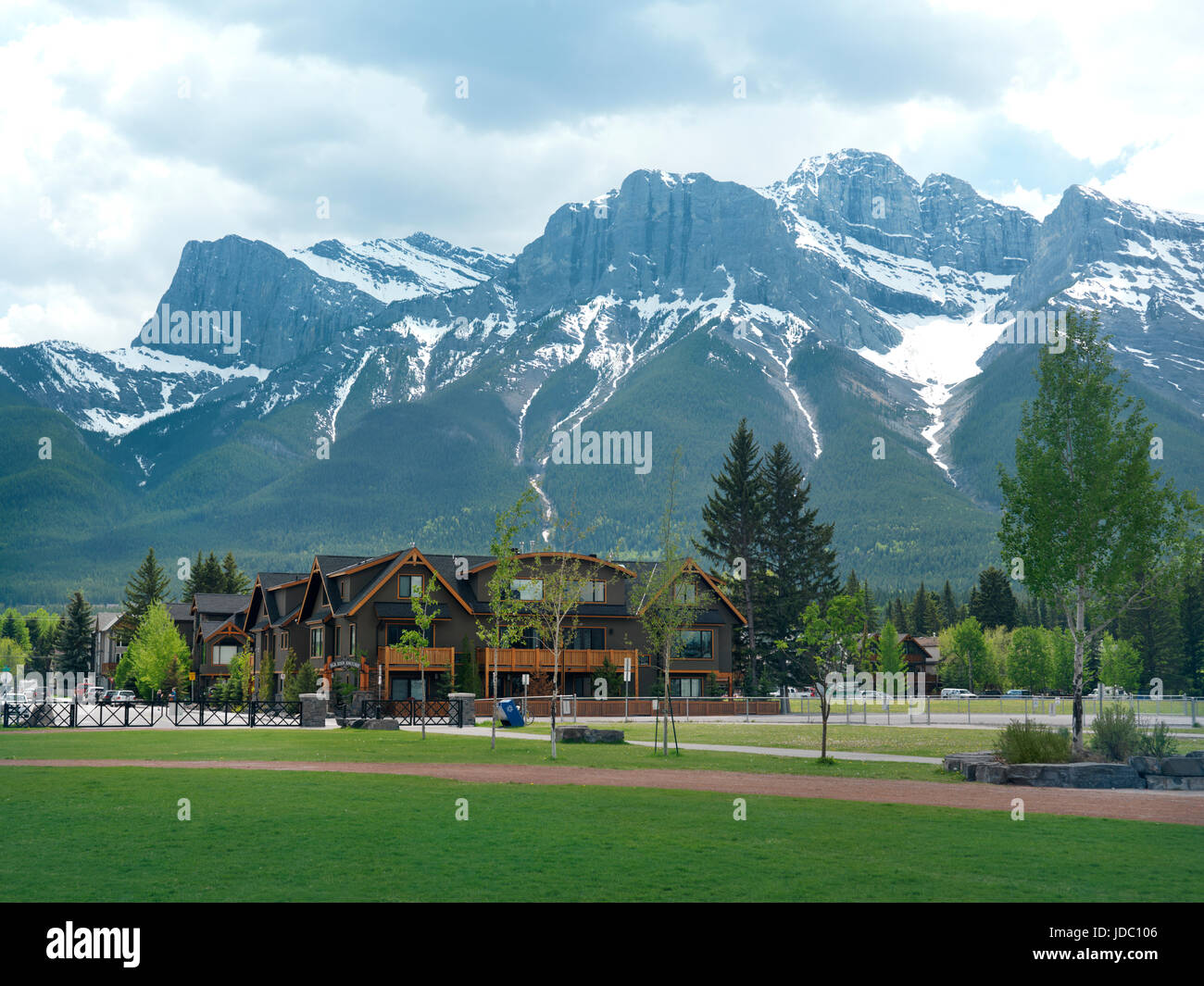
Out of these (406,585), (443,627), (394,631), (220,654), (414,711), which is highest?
(406,585)

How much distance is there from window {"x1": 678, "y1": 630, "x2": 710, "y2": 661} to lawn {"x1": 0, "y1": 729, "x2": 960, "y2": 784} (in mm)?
38037

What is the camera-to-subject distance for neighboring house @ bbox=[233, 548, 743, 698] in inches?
2534

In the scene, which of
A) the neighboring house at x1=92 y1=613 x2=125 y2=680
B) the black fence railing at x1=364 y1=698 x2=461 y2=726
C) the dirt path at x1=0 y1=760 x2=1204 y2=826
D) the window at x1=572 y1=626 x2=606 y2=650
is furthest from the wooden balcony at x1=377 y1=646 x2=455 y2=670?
the neighboring house at x1=92 y1=613 x2=125 y2=680

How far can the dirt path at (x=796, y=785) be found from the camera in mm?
19609

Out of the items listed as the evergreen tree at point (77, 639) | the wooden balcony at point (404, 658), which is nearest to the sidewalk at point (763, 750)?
the wooden balcony at point (404, 658)

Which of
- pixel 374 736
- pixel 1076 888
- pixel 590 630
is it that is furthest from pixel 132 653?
pixel 1076 888

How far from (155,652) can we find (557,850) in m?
73.7

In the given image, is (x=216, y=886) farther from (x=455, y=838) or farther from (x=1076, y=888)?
(x=1076, y=888)

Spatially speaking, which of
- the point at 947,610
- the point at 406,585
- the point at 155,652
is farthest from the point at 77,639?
the point at 947,610

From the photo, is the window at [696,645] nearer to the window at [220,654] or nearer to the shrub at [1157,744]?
A: the window at [220,654]

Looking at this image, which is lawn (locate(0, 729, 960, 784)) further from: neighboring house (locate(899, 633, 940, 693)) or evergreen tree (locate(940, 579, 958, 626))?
evergreen tree (locate(940, 579, 958, 626))

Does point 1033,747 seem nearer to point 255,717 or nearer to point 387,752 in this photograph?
point 387,752

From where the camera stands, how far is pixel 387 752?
32250 mm

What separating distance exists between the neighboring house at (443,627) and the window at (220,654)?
1163 cm
